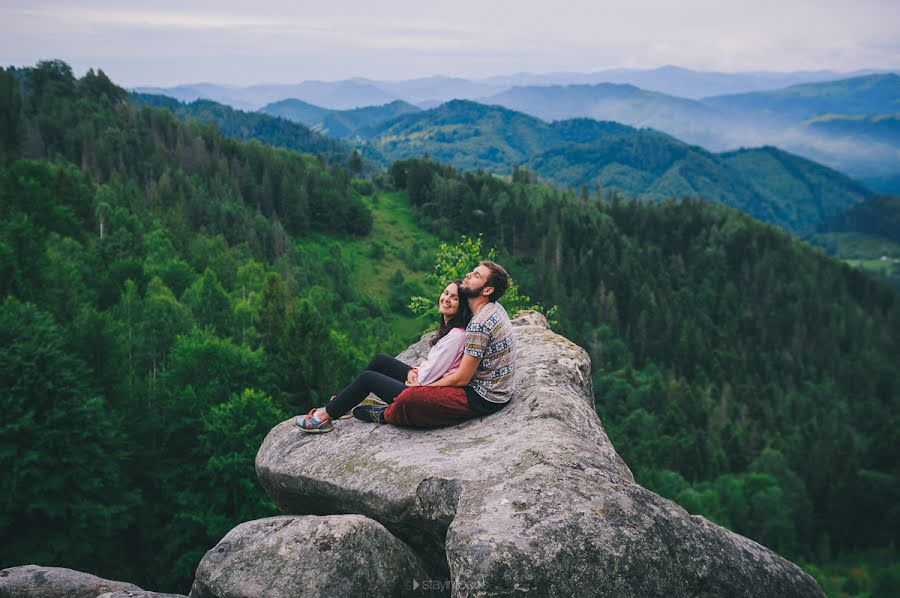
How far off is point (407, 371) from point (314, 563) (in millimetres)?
4278

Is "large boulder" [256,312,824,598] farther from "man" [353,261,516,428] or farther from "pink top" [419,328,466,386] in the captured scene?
"pink top" [419,328,466,386]

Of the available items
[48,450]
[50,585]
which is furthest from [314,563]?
[48,450]

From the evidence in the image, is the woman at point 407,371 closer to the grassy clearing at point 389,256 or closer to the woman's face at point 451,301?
the woman's face at point 451,301

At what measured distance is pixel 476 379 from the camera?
37.8 ft

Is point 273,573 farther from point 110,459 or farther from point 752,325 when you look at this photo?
point 752,325

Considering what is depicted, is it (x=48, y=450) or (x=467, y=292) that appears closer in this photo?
(x=467, y=292)

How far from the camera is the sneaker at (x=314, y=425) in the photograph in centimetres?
1247

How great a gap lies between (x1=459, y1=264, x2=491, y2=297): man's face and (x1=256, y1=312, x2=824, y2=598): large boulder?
7.53 ft

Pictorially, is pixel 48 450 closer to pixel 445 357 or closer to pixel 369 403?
pixel 369 403

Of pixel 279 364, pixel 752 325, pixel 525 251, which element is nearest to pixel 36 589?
pixel 279 364

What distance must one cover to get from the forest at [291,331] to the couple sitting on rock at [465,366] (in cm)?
2196

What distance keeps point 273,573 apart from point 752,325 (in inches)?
6839

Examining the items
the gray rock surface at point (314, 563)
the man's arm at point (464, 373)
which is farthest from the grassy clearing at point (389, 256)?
the gray rock surface at point (314, 563)

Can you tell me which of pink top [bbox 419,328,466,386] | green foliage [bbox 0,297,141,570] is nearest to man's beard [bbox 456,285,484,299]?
pink top [bbox 419,328,466,386]
